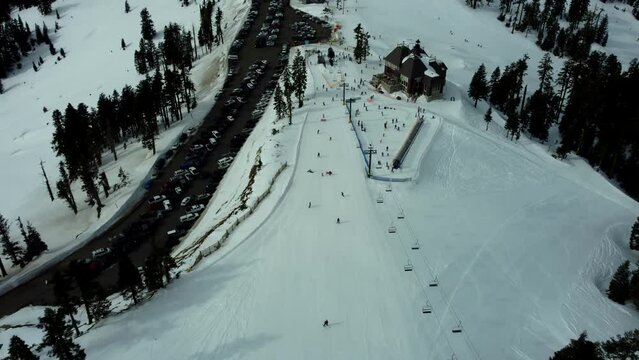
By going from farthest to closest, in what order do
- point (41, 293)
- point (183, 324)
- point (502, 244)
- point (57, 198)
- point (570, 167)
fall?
point (57, 198) < point (570, 167) < point (41, 293) < point (502, 244) < point (183, 324)

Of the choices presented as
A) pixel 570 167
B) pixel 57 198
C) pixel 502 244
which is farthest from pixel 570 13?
pixel 57 198

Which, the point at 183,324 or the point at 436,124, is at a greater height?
the point at 436,124

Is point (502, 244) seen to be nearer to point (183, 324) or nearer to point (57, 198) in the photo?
point (183, 324)

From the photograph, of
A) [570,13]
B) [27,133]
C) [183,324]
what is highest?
[570,13]

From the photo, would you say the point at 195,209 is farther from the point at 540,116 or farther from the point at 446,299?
the point at 540,116

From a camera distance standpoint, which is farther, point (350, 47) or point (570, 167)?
point (350, 47)

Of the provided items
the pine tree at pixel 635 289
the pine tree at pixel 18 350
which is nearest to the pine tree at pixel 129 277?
the pine tree at pixel 18 350

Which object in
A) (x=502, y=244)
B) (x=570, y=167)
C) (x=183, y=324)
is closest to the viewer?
(x=183, y=324)
